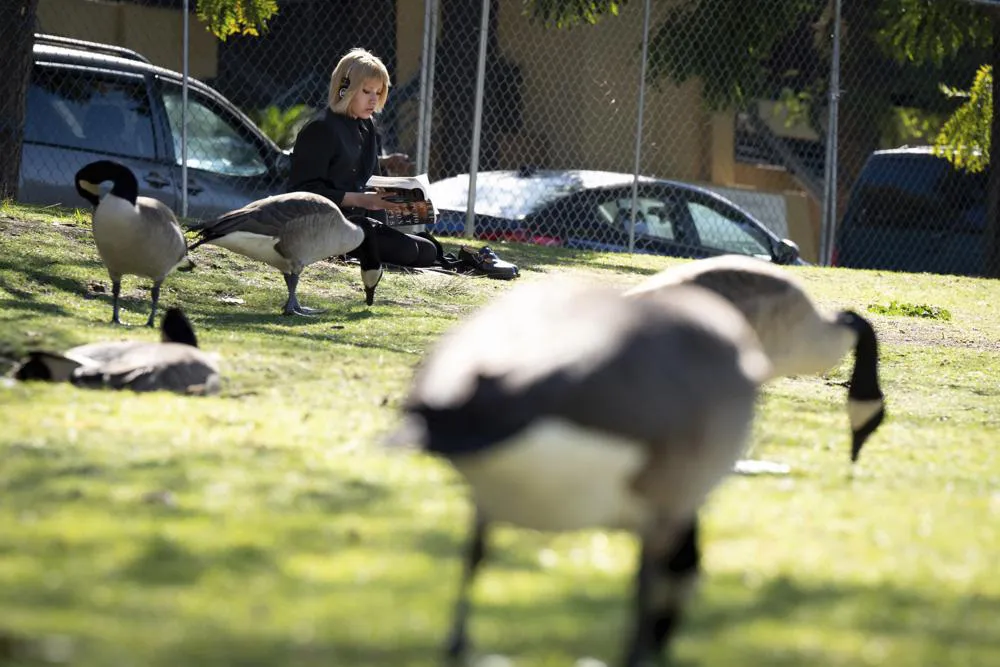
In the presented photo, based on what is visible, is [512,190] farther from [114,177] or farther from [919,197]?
[114,177]

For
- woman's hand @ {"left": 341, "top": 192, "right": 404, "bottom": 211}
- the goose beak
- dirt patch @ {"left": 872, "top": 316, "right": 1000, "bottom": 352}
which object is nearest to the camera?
the goose beak

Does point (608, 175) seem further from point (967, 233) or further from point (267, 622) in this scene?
point (267, 622)

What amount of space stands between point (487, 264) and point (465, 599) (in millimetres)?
8860

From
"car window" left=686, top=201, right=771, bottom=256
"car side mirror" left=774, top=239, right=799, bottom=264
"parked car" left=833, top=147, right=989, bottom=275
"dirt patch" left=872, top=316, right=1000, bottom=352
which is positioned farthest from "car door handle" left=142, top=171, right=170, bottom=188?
"parked car" left=833, top=147, right=989, bottom=275

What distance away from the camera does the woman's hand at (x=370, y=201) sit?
11344 millimetres

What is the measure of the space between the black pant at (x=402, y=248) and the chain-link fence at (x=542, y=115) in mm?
2454

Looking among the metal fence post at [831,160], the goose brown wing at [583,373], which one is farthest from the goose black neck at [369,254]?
the metal fence post at [831,160]

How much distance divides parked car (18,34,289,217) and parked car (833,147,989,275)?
806 centimetres

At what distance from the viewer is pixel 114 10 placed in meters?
20.8

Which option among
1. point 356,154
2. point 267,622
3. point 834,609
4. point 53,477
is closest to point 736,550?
point 834,609

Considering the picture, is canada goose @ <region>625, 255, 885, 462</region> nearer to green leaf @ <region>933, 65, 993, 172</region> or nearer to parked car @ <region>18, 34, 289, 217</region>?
parked car @ <region>18, 34, 289, 217</region>

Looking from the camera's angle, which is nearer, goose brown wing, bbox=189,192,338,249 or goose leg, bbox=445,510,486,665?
goose leg, bbox=445,510,486,665

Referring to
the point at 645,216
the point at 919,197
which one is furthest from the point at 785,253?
the point at 919,197

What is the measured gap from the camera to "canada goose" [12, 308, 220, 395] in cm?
A: 649
